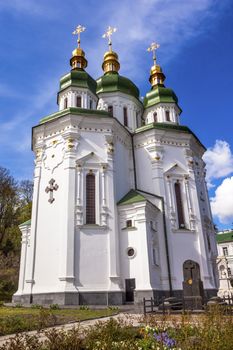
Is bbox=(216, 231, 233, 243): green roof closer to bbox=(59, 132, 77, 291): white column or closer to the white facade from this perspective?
the white facade

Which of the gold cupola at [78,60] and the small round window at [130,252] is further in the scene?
the gold cupola at [78,60]

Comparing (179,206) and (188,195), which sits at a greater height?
(188,195)

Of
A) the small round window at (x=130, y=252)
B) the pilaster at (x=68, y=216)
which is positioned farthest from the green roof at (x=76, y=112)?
the small round window at (x=130, y=252)

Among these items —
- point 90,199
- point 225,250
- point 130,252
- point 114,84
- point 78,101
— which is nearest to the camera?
point 130,252

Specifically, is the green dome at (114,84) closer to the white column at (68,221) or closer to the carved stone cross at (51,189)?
the white column at (68,221)

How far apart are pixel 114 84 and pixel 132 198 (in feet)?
35.6

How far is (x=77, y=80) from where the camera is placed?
22.2m

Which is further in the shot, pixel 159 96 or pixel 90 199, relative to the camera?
pixel 159 96

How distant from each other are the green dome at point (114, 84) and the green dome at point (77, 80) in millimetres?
2001

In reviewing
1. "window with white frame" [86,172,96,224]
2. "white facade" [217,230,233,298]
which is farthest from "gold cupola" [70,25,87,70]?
"white facade" [217,230,233,298]

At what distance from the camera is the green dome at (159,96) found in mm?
25109

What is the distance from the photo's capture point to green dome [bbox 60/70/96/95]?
2200cm

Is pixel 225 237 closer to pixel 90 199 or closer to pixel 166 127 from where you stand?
pixel 166 127

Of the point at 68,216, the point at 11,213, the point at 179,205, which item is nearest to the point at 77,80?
the point at 68,216
